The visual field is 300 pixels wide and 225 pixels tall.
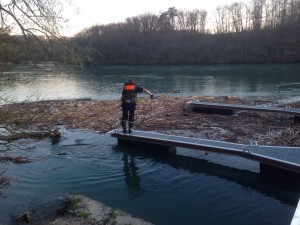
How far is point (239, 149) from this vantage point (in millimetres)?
9453

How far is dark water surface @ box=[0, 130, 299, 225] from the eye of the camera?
718 cm

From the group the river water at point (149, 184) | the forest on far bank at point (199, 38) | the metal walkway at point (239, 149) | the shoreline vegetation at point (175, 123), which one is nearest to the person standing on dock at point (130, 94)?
the metal walkway at point (239, 149)

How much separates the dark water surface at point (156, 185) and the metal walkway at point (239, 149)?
0.42 metres

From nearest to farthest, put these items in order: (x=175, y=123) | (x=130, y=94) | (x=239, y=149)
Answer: (x=239, y=149), (x=130, y=94), (x=175, y=123)

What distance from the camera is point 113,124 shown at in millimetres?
14750

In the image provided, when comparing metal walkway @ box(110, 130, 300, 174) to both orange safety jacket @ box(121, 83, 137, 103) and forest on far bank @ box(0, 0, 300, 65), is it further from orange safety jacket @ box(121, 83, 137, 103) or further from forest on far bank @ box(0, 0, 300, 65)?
forest on far bank @ box(0, 0, 300, 65)

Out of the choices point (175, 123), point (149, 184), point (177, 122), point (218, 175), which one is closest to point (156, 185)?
point (149, 184)

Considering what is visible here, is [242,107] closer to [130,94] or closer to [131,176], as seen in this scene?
[130,94]

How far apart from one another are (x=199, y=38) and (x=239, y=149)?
74.2 meters

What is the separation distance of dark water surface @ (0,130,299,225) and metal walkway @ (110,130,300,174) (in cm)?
42

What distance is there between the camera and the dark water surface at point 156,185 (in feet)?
23.6

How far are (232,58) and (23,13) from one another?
6488 centimetres

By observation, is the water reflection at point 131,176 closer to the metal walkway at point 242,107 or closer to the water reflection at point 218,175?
the water reflection at point 218,175

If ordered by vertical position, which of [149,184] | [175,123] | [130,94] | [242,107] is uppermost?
[130,94]
